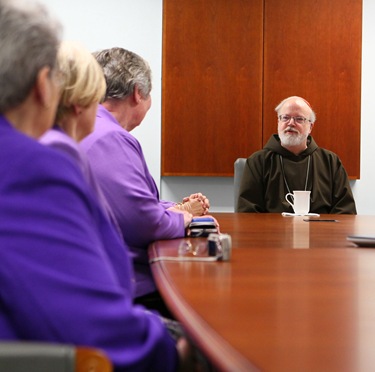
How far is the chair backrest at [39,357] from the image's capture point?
899 mm

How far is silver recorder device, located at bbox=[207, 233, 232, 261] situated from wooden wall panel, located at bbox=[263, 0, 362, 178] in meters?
4.28

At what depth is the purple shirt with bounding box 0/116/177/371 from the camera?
106 cm

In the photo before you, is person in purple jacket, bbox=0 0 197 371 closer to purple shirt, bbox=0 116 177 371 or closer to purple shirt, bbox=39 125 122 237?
purple shirt, bbox=0 116 177 371

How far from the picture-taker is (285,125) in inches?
205

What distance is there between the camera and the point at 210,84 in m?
6.21

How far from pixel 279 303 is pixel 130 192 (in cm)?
115

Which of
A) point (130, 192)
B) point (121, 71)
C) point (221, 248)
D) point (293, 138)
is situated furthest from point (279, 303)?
point (293, 138)

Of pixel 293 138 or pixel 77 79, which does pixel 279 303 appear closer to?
pixel 77 79

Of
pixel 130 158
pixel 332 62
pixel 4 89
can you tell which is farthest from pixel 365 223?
pixel 332 62

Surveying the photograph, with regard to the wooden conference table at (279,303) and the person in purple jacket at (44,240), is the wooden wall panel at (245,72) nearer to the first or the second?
the wooden conference table at (279,303)

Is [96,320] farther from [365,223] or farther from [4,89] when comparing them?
[365,223]

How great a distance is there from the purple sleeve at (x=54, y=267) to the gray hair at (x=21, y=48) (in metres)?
0.18

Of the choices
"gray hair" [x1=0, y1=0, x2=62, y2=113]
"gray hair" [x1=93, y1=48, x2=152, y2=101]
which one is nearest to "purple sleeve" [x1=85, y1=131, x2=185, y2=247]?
"gray hair" [x1=93, y1=48, x2=152, y2=101]

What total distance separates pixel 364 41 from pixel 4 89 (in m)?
5.65
